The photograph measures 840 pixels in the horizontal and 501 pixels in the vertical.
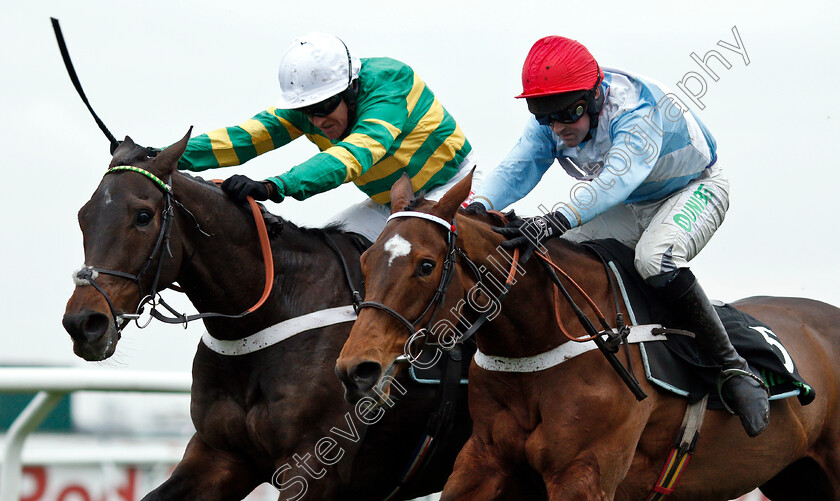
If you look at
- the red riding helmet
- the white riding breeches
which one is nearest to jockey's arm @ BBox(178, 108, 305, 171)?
the white riding breeches

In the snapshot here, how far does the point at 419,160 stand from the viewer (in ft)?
15.9

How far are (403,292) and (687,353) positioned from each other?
4.57ft

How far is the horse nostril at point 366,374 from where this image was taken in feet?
9.98

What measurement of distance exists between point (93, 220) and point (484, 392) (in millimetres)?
1510

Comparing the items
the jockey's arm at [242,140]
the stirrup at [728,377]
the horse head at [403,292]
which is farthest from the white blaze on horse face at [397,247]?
the jockey's arm at [242,140]

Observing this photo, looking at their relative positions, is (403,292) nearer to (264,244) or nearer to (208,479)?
(264,244)

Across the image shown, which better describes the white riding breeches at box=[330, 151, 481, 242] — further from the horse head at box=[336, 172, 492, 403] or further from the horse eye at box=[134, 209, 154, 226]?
the horse head at box=[336, 172, 492, 403]

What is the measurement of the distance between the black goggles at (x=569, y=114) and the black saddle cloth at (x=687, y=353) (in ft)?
1.72

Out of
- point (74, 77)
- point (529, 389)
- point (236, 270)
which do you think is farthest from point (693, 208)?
point (74, 77)

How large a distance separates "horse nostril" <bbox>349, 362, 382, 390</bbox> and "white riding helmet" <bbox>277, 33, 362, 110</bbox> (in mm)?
1710

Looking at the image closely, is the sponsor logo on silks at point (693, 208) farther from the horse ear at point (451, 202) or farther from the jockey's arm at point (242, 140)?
the jockey's arm at point (242, 140)

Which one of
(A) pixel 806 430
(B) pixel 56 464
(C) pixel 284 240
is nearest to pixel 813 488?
(A) pixel 806 430

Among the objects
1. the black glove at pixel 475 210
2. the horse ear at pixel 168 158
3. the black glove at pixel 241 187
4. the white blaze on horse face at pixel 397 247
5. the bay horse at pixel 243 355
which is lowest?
the bay horse at pixel 243 355

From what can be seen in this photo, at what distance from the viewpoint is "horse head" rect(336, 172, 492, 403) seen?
3.08m
